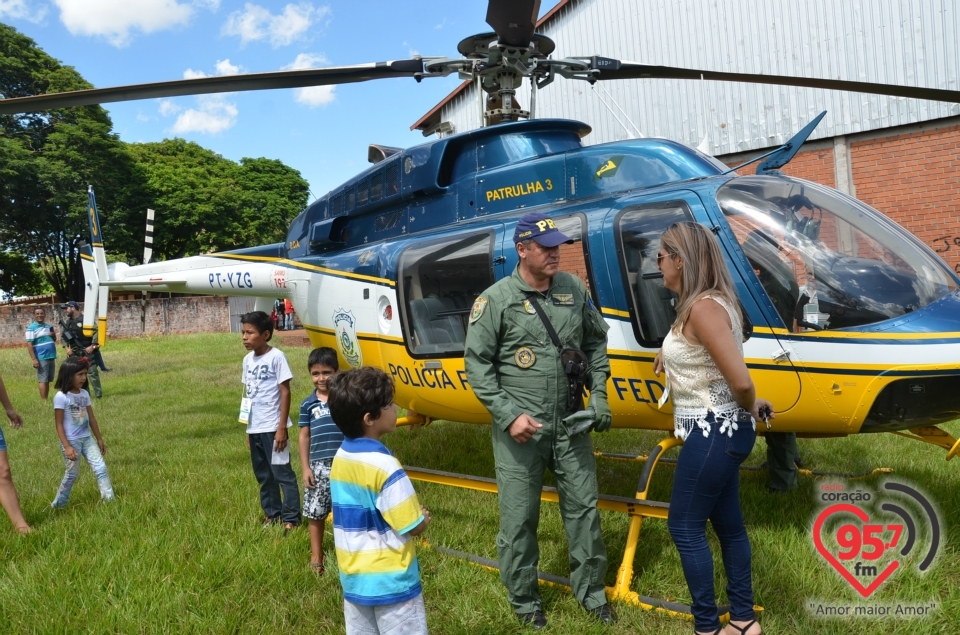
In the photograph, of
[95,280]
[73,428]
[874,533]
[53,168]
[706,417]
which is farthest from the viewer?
[53,168]

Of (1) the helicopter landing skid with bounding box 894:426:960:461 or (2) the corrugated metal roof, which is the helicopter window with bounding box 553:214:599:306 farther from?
(2) the corrugated metal roof

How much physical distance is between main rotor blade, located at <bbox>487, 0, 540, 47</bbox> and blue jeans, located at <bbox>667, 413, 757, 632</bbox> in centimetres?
289

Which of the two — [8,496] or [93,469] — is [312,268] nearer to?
[93,469]

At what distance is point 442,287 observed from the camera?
4.80m

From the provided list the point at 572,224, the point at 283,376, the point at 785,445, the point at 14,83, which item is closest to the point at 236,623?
the point at 283,376

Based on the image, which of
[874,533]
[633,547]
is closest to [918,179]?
[874,533]

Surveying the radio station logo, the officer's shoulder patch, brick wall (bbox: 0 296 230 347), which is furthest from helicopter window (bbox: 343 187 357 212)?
brick wall (bbox: 0 296 230 347)

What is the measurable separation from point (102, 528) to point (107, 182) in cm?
3187

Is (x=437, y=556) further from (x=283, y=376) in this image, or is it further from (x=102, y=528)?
(x=102, y=528)

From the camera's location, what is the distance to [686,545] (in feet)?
9.45

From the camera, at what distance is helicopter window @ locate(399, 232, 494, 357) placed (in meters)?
4.59

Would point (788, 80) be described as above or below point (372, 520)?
above

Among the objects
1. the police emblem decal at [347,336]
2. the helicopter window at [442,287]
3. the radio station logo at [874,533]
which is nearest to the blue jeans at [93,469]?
the police emblem decal at [347,336]

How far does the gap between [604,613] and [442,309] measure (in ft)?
7.54
